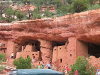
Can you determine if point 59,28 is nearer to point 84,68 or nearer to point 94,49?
point 84,68

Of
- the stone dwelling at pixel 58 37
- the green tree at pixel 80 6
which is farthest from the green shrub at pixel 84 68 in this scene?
the green tree at pixel 80 6

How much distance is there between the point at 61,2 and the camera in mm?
44812

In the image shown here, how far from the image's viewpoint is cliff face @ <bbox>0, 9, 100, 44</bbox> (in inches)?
691

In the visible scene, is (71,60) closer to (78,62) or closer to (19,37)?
(78,62)

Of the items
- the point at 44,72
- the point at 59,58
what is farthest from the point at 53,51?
the point at 44,72

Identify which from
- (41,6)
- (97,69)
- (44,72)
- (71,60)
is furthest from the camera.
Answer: (41,6)

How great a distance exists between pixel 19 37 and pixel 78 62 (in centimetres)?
998

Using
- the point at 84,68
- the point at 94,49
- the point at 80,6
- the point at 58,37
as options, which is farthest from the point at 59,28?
the point at 80,6

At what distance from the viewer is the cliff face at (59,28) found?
17.6m

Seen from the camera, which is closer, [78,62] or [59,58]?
[78,62]

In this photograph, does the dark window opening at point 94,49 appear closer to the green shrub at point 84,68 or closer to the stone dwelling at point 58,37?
the stone dwelling at point 58,37

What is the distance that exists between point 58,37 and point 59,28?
1.31 m

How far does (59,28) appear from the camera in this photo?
20.1 m

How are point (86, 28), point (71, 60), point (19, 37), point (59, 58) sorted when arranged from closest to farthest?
point (86, 28), point (71, 60), point (59, 58), point (19, 37)
